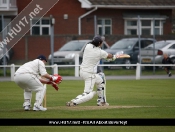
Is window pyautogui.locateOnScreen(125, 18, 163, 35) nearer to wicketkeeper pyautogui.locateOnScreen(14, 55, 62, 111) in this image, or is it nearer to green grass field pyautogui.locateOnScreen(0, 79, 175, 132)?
Answer: green grass field pyautogui.locateOnScreen(0, 79, 175, 132)

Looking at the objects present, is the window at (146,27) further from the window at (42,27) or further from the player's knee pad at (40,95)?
the player's knee pad at (40,95)

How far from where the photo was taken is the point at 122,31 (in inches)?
1743

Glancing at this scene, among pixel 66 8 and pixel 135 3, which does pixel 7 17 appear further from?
pixel 135 3

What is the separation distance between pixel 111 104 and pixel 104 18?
904 inches

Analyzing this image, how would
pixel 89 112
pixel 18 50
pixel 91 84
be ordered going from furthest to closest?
pixel 18 50, pixel 91 84, pixel 89 112

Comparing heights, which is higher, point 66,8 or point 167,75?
point 66,8

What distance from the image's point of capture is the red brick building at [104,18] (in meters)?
38.3

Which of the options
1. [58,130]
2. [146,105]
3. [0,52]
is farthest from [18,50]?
[58,130]

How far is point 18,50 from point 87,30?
452 centimetres

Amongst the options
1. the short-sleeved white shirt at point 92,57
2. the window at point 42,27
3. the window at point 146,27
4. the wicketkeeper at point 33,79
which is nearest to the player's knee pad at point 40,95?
the wicketkeeper at point 33,79

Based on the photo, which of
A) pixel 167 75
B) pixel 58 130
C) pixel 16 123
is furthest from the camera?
pixel 167 75

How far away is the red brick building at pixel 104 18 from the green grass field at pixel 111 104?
30.3 ft

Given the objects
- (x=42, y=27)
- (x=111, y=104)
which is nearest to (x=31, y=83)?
(x=111, y=104)

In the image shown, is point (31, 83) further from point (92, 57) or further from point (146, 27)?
point (146, 27)
